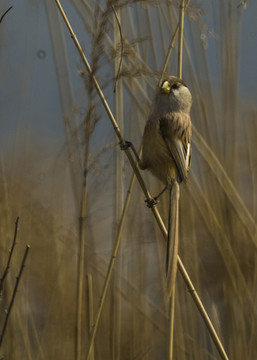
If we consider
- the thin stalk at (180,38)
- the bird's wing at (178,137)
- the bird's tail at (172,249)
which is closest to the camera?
the bird's tail at (172,249)

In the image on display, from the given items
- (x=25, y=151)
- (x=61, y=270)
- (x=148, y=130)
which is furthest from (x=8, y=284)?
(x=148, y=130)

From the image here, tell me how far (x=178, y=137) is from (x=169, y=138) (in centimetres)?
5

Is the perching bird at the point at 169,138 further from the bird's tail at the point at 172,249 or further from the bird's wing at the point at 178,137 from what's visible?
the bird's tail at the point at 172,249

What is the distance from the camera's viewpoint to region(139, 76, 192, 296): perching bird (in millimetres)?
1976

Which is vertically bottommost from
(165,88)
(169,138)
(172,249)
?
(172,249)

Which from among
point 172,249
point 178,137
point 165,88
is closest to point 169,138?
point 178,137

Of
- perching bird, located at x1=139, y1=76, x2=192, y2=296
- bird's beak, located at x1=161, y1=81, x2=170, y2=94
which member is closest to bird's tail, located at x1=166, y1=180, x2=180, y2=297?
perching bird, located at x1=139, y1=76, x2=192, y2=296

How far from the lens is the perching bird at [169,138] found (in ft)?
6.48

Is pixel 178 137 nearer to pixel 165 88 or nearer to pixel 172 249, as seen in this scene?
pixel 165 88

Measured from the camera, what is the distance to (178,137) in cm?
203

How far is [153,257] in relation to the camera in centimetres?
260

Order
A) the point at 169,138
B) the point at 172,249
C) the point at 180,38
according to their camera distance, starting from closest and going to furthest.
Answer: the point at 172,249, the point at 180,38, the point at 169,138

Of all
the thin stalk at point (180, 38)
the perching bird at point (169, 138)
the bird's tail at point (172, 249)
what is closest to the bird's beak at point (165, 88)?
the perching bird at point (169, 138)

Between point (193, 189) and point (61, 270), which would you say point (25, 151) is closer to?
point (61, 270)
